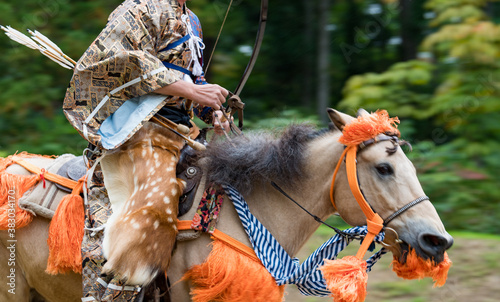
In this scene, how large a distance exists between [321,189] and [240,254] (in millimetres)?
525

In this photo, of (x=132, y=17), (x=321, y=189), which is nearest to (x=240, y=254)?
(x=321, y=189)

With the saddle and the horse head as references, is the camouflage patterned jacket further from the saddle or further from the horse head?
the horse head

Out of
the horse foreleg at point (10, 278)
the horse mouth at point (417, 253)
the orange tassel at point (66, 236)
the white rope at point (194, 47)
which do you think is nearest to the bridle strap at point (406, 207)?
the horse mouth at point (417, 253)

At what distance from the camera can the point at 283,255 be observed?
253 cm

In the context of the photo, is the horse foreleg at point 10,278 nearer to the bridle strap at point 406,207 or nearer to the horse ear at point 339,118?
the horse ear at point 339,118

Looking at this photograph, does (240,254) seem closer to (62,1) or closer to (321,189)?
(321,189)

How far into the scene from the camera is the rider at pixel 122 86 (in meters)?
2.47

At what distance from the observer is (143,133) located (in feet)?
8.55

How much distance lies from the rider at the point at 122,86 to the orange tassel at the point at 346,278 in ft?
2.53

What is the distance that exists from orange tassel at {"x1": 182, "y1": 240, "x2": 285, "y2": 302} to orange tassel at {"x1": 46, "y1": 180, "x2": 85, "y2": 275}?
65 cm

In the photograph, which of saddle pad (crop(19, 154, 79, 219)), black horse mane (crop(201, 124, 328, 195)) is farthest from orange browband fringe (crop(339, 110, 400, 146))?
saddle pad (crop(19, 154, 79, 219))

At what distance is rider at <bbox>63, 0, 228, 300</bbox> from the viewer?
2471mm

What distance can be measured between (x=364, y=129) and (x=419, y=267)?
2.24 ft

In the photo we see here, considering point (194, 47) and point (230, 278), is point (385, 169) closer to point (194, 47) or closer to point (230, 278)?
point (230, 278)
